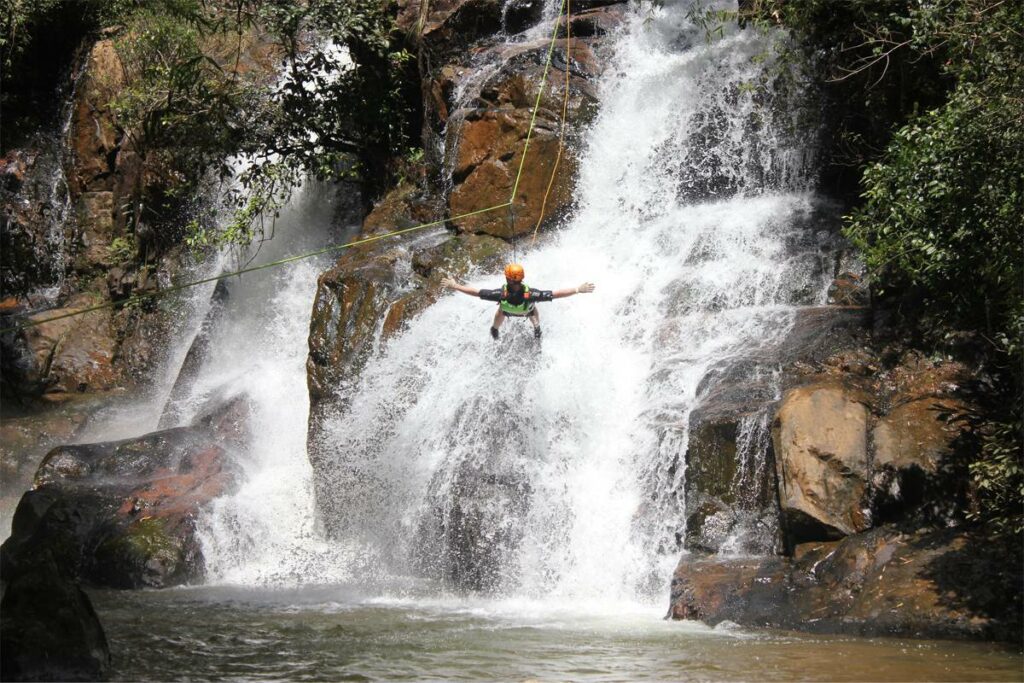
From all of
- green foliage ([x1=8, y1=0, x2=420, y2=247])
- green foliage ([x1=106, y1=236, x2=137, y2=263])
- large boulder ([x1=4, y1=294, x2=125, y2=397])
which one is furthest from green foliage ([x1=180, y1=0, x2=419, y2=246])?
large boulder ([x1=4, y1=294, x2=125, y2=397])

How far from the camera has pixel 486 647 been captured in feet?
28.1

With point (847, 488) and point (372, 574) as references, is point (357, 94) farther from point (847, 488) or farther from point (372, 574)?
point (847, 488)

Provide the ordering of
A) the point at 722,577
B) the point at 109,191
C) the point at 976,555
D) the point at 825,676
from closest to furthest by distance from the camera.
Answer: the point at 825,676 → the point at 976,555 → the point at 722,577 → the point at 109,191

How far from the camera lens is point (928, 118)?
1109 cm

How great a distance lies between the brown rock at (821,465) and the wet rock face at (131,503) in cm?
666

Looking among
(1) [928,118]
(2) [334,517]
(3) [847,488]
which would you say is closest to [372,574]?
(2) [334,517]

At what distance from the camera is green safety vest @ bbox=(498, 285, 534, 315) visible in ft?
39.2

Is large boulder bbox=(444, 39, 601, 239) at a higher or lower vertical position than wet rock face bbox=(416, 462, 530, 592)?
higher

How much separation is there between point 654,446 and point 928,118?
4.31 m

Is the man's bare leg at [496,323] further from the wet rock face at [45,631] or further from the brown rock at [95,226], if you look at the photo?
the brown rock at [95,226]

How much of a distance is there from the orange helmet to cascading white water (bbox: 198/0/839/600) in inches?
62.5

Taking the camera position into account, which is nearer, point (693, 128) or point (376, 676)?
point (376, 676)

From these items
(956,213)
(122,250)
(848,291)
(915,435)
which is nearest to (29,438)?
(122,250)

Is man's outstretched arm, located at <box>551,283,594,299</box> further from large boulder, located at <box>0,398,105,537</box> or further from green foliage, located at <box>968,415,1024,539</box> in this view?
large boulder, located at <box>0,398,105,537</box>
